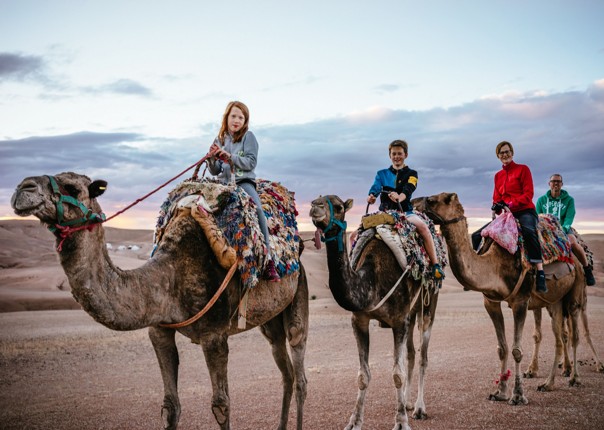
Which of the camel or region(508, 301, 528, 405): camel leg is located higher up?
the camel

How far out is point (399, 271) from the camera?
7273 millimetres

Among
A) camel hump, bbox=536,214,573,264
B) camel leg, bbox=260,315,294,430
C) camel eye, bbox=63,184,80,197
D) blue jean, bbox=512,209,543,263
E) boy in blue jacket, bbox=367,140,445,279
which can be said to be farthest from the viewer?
camel hump, bbox=536,214,573,264

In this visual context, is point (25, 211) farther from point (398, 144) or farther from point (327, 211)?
point (398, 144)

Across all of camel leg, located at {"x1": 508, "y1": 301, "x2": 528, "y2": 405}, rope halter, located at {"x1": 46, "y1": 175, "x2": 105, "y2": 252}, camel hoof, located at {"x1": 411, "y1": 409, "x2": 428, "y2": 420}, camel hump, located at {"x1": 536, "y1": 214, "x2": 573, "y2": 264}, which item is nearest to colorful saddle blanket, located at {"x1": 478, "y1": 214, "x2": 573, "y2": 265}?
camel hump, located at {"x1": 536, "y1": 214, "x2": 573, "y2": 264}

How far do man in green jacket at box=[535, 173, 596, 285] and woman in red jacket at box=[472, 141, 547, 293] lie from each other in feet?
7.49

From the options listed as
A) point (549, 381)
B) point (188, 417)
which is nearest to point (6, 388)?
point (188, 417)

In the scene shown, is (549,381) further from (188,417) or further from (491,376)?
(188,417)

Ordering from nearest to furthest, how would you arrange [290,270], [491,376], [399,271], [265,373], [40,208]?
[40,208] < [290,270] < [399,271] < [491,376] < [265,373]

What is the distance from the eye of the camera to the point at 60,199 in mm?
4176

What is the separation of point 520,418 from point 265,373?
5417 millimetres

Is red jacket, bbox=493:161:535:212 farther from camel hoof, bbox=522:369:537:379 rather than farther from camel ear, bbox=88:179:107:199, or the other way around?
camel ear, bbox=88:179:107:199

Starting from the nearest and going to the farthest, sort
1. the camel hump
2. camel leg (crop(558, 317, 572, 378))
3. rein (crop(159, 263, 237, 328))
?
1. rein (crop(159, 263, 237, 328))
2. the camel hump
3. camel leg (crop(558, 317, 572, 378))

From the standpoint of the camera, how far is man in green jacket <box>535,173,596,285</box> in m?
11.1

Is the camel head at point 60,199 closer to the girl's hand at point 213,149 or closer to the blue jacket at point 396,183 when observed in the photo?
the girl's hand at point 213,149
